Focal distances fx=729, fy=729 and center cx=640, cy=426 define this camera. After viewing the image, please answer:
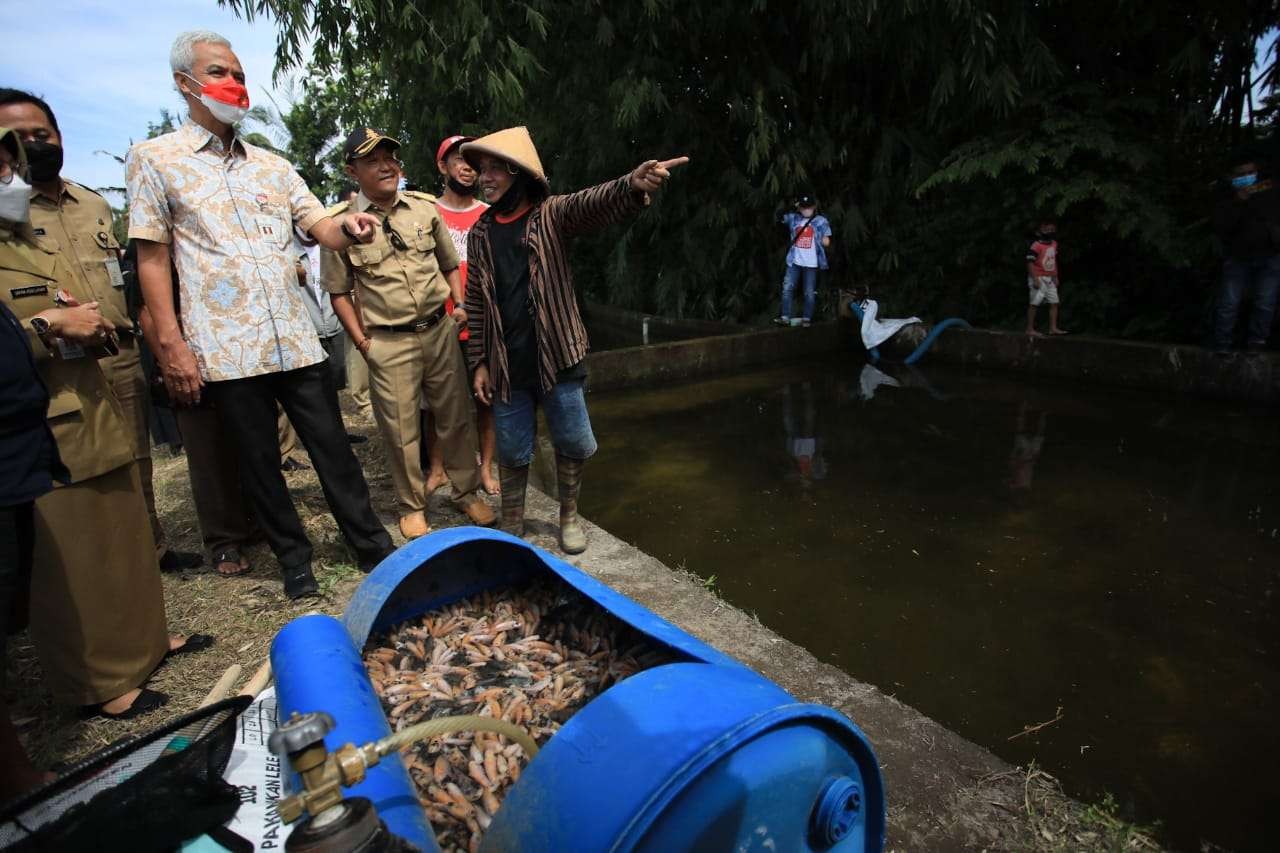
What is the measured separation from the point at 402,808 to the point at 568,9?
9.93 metres

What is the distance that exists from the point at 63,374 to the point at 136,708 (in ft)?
3.82

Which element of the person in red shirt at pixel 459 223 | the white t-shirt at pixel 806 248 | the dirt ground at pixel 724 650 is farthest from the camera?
the white t-shirt at pixel 806 248

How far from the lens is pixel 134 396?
11.4 feet

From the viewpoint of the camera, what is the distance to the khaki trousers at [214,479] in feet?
11.0

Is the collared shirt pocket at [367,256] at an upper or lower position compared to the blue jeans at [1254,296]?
upper

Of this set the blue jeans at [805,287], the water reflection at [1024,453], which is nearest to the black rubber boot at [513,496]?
the water reflection at [1024,453]

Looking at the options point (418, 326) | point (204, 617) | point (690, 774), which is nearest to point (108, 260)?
point (418, 326)

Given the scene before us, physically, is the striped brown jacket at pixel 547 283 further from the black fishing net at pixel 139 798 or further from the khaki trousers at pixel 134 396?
the black fishing net at pixel 139 798

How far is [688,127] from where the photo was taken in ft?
35.8

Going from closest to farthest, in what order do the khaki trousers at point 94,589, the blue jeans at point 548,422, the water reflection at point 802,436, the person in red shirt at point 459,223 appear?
the khaki trousers at point 94,589
the blue jeans at point 548,422
the person in red shirt at point 459,223
the water reflection at point 802,436

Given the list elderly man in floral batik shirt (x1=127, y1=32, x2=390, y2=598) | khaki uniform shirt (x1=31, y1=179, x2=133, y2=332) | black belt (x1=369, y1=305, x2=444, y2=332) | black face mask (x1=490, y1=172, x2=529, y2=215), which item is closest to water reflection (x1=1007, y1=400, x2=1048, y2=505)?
black face mask (x1=490, y1=172, x2=529, y2=215)

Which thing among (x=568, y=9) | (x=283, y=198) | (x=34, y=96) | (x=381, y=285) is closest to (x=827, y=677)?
(x=381, y=285)

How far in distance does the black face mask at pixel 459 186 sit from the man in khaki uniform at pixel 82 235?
1.73 metres

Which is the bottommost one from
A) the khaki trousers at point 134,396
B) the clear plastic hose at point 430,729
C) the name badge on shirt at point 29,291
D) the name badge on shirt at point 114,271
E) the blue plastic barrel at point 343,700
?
the blue plastic barrel at point 343,700
